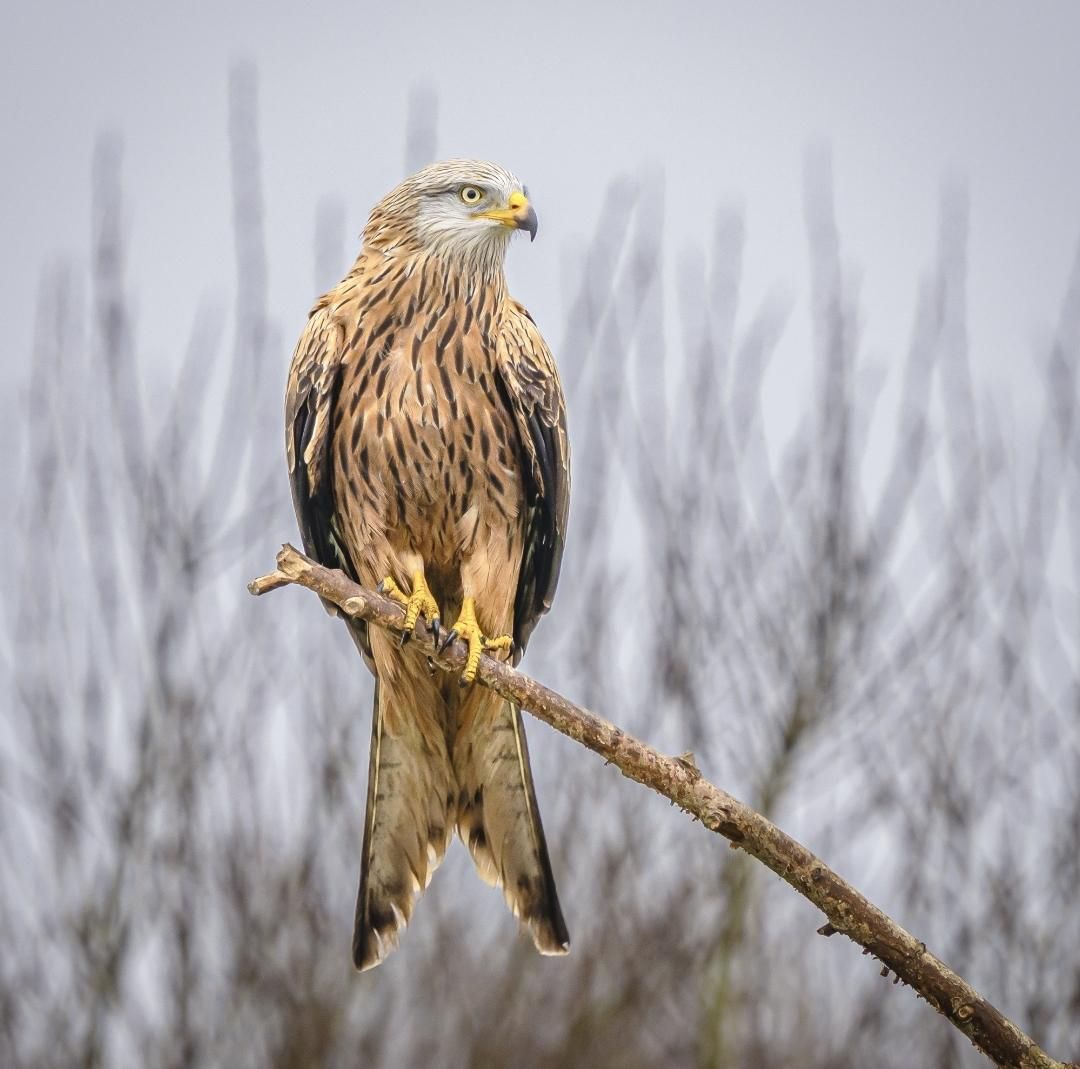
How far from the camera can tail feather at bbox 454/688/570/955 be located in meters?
4.17

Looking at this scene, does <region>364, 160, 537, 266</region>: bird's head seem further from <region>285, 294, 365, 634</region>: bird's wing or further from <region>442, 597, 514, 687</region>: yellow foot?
<region>442, 597, 514, 687</region>: yellow foot

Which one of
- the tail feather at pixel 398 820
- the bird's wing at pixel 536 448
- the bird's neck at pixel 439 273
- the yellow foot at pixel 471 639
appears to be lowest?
the tail feather at pixel 398 820

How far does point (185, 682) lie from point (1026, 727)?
428 centimetres

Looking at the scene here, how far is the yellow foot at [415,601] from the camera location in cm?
422

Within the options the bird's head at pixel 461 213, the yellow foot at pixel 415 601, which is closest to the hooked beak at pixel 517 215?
the bird's head at pixel 461 213

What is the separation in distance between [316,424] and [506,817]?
1.38m

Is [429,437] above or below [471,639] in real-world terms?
above

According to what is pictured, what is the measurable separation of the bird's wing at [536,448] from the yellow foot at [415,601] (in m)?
0.46

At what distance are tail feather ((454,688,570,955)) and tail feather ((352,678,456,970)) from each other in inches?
2.8

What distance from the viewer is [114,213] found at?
6.46 metres

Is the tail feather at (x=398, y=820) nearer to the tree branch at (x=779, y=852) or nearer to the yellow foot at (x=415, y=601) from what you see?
the yellow foot at (x=415, y=601)

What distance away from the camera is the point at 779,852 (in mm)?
3117

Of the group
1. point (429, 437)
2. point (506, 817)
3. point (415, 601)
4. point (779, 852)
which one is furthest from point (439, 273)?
point (779, 852)

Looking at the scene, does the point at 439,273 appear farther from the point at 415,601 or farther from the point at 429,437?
the point at 415,601
